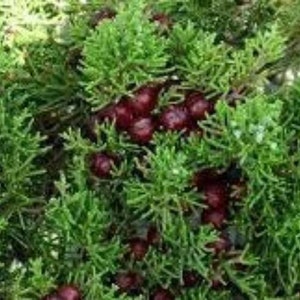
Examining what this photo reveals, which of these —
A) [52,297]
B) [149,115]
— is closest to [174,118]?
[149,115]

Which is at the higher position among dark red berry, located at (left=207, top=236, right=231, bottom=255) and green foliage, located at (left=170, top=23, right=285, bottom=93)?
green foliage, located at (left=170, top=23, right=285, bottom=93)

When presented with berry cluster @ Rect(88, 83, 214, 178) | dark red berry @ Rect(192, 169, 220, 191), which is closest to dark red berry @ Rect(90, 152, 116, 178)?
berry cluster @ Rect(88, 83, 214, 178)

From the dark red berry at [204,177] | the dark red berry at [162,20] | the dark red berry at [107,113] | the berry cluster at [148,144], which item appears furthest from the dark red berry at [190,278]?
the dark red berry at [162,20]

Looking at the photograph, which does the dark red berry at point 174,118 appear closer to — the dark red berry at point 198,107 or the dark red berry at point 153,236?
the dark red berry at point 198,107

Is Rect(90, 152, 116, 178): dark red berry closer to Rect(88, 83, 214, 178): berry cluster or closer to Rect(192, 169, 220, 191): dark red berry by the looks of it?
Rect(88, 83, 214, 178): berry cluster

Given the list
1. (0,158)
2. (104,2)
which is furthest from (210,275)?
(104,2)

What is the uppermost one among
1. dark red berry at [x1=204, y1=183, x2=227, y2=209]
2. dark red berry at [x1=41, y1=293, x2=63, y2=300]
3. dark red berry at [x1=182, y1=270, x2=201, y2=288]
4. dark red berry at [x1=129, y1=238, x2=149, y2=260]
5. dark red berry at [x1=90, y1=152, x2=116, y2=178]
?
dark red berry at [x1=90, y1=152, x2=116, y2=178]
